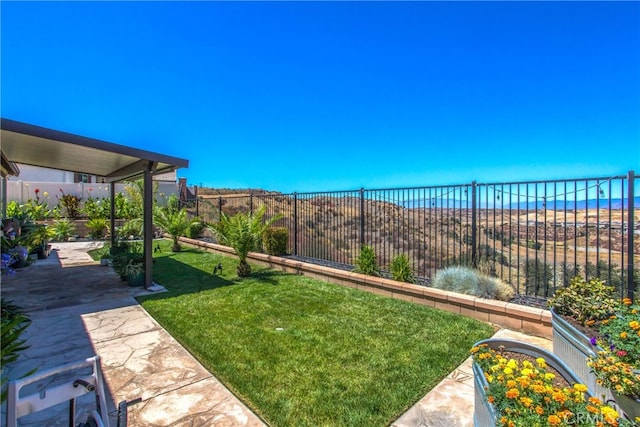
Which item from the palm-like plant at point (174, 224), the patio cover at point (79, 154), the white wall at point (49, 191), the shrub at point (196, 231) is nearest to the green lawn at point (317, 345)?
the patio cover at point (79, 154)

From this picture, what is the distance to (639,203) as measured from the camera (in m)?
3.79

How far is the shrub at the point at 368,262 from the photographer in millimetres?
6008

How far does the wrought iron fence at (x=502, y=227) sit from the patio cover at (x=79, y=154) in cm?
356

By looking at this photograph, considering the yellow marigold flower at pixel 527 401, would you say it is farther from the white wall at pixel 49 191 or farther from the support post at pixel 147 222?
the white wall at pixel 49 191

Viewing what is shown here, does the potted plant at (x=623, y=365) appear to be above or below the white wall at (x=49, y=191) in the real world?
below

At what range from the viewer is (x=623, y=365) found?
5.96ft

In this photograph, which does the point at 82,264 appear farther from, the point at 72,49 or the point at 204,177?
the point at 204,177

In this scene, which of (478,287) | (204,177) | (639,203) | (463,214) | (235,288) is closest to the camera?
(639,203)

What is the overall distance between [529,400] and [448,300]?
3335 mm

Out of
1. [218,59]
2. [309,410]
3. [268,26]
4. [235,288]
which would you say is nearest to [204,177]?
[218,59]

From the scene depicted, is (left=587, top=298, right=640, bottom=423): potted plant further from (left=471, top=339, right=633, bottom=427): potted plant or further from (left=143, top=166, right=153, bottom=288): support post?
(left=143, top=166, right=153, bottom=288): support post

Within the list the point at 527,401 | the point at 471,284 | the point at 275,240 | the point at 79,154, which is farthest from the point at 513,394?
the point at 79,154

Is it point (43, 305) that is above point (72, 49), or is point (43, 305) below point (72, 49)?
below

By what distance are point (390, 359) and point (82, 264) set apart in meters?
8.81
